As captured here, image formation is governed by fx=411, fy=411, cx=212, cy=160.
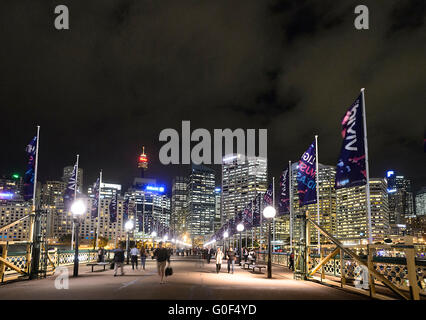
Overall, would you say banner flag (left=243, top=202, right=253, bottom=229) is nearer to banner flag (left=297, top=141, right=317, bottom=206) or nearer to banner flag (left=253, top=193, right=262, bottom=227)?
banner flag (left=253, top=193, right=262, bottom=227)

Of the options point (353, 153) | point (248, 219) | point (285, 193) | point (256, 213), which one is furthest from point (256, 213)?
point (353, 153)

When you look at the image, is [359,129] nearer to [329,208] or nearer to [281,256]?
[281,256]

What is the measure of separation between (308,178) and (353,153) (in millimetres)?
7992

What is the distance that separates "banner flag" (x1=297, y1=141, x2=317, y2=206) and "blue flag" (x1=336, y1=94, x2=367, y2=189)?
6558 millimetres

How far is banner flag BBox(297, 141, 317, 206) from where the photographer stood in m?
26.5

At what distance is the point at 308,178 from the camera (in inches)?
1057

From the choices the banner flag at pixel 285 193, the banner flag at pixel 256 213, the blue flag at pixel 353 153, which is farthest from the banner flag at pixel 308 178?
the banner flag at pixel 256 213

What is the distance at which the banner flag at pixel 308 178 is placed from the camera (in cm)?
2655

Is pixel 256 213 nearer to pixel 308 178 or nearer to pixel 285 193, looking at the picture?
pixel 285 193

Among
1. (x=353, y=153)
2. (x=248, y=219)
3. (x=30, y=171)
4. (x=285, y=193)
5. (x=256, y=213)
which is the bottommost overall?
(x=248, y=219)

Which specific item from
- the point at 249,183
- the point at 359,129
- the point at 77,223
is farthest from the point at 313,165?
the point at 249,183

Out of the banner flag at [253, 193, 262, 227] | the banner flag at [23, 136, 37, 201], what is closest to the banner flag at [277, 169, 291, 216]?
the banner flag at [253, 193, 262, 227]

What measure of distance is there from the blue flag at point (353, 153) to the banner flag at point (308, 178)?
6.56m
